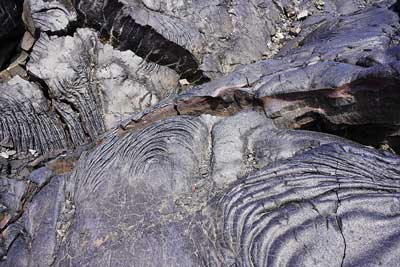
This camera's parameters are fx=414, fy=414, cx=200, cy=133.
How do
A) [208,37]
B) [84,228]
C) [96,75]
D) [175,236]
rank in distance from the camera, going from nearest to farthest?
[175,236] → [84,228] → [96,75] → [208,37]

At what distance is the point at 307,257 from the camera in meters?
1.78

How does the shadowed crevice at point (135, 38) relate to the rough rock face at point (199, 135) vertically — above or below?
above

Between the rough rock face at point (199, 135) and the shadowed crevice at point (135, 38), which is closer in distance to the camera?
the rough rock face at point (199, 135)

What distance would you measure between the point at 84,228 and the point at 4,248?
18.7 inches

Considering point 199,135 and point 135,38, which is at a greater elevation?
point 135,38

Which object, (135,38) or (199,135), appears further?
(135,38)

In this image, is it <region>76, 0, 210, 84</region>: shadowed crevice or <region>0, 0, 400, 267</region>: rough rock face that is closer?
<region>0, 0, 400, 267</region>: rough rock face

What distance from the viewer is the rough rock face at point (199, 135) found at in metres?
1.92

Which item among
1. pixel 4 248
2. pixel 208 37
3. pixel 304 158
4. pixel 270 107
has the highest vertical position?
pixel 208 37

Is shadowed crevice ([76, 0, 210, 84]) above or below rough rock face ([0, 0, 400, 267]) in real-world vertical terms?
above

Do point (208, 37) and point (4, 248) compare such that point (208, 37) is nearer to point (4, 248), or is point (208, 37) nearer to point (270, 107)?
point (270, 107)

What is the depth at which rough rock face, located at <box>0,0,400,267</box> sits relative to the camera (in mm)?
1924

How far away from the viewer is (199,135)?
254cm

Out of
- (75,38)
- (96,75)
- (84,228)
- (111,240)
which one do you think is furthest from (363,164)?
(75,38)
